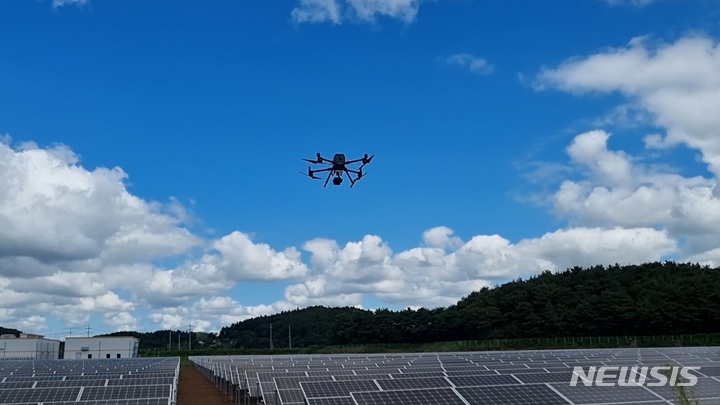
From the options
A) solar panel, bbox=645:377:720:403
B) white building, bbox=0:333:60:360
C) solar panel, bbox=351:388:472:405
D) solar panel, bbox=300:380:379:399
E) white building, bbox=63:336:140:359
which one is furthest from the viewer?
white building, bbox=63:336:140:359

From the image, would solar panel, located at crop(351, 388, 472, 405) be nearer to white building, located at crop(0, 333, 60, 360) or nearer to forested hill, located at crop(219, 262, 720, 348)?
forested hill, located at crop(219, 262, 720, 348)

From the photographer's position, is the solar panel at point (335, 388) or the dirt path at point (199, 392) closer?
the solar panel at point (335, 388)

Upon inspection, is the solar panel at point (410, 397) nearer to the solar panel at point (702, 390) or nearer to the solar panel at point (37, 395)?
the solar panel at point (702, 390)

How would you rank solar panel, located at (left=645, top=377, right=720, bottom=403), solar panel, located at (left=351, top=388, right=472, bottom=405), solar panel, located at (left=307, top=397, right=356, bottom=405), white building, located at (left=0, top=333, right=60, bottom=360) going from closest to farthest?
solar panel, located at (left=307, top=397, right=356, bottom=405) → solar panel, located at (left=351, top=388, right=472, bottom=405) → solar panel, located at (left=645, top=377, right=720, bottom=403) → white building, located at (left=0, top=333, right=60, bottom=360)

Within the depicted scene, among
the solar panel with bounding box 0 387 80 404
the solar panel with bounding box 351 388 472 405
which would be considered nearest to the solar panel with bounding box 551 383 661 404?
the solar panel with bounding box 351 388 472 405

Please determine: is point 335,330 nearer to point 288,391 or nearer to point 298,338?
point 298,338

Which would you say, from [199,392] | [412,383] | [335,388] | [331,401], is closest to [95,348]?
[199,392]

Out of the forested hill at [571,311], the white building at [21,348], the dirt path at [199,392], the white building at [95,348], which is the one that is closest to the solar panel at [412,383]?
the dirt path at [199,392]
